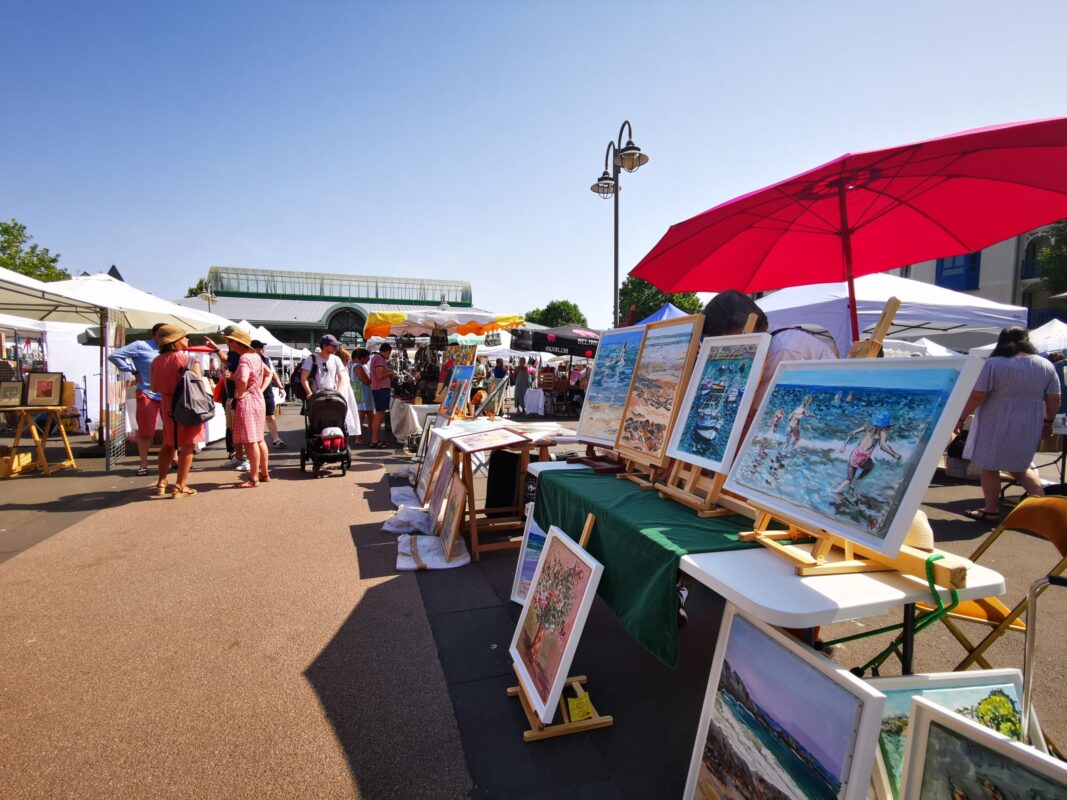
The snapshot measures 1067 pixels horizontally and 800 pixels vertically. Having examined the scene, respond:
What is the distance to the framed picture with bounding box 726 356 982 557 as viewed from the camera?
1284 mm

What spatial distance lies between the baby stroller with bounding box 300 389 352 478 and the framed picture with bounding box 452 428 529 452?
3305 mm

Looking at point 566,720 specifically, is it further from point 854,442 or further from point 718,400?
point 854,442

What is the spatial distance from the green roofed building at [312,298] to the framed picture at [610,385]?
24.7 meters

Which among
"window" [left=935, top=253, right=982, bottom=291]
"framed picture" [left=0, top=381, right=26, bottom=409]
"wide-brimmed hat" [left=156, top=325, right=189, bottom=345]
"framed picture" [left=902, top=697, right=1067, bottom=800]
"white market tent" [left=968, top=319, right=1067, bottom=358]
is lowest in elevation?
"framed picture" [left=902, top=697, right=1067, bottom=800]

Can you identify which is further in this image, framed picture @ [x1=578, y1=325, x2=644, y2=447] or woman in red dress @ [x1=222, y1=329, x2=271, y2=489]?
woman in red dress @ [x1=222, y1=329, x2=271, y2=489]

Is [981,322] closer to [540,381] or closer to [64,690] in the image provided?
[64,690]

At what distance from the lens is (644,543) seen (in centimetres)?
188

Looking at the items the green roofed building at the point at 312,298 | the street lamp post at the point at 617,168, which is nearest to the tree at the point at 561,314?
the green roofed building at the point at 312,298

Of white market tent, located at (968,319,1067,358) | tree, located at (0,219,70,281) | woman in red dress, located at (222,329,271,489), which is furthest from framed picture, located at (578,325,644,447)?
tree, located at (0,219,70,281)

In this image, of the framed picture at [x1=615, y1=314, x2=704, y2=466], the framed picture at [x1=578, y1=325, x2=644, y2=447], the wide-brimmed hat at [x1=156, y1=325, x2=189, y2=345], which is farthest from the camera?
the wide-brimmed hat at [x1=156, y1=325, x2=189, y2=345]

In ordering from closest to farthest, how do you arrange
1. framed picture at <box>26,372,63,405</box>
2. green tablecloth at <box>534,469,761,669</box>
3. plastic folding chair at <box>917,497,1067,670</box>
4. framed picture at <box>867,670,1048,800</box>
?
framed picture at <box>867,670,1048,800</box> < green tablecloth at <box>534,469,761,669</box> < plastic folding chair at <box>917,497,1067,670</box> < framed picture at <box>26,372,63,405</box>

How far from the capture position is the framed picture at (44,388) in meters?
6.91

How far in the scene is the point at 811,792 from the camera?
1276 mm

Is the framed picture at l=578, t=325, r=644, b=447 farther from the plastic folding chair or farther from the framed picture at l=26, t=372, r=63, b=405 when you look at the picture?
the framed picture at l=26, t=372, r=63, b=405
